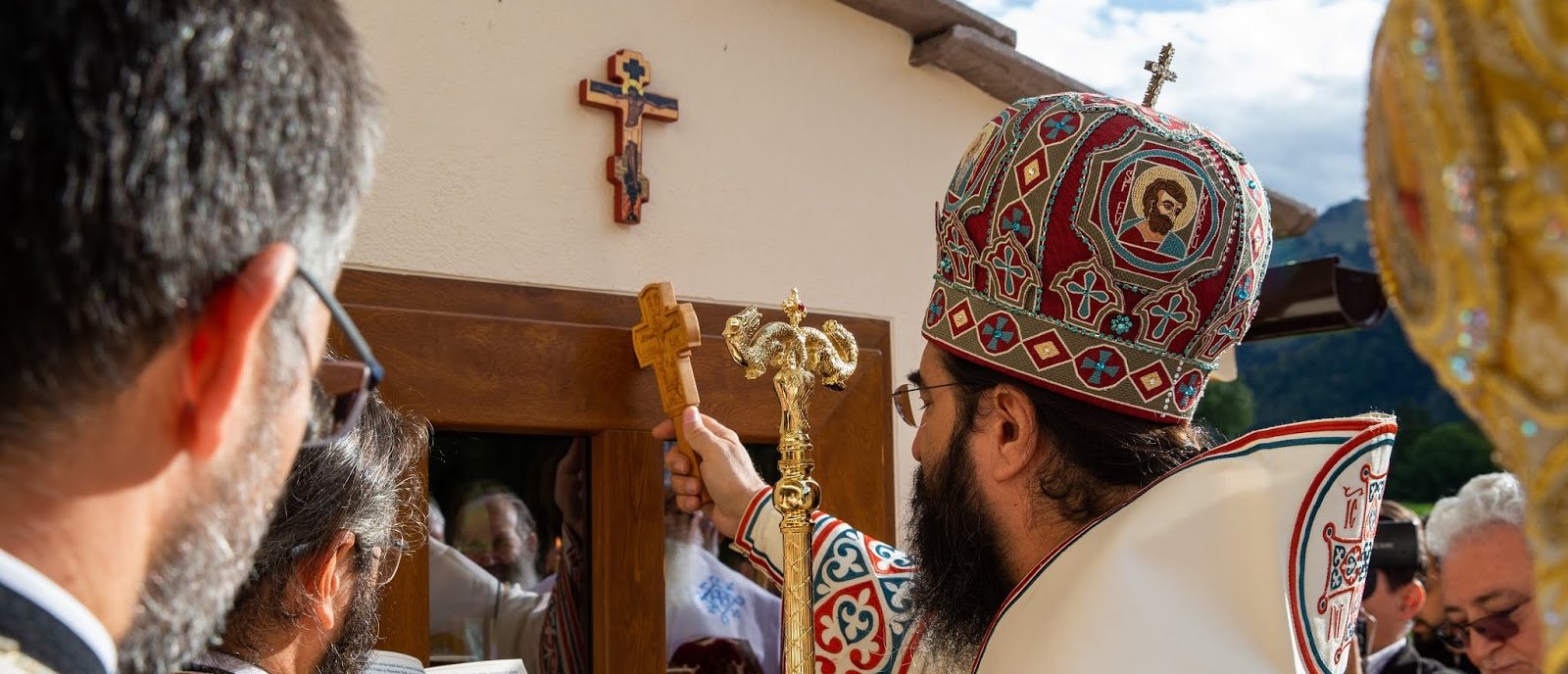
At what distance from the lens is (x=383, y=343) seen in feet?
10.3

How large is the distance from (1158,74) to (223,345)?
89.1 inches

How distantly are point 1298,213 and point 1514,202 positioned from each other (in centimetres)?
484

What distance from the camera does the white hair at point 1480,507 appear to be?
4.47m

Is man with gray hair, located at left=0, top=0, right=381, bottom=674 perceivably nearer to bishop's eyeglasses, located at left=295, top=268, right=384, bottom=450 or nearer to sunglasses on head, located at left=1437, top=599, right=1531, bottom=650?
bishop's eyeglasses, located at left=295, top=268, right=384, bottom=450

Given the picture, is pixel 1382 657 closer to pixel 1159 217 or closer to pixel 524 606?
pixel 524 606

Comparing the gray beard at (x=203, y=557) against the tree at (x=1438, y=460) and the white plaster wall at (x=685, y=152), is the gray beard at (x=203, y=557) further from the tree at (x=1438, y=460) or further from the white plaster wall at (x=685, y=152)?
the tree at (x=1438, y=460)

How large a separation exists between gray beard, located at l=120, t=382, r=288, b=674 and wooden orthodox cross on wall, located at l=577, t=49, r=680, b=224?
2.27 metres

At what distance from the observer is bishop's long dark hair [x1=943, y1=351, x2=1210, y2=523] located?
2.62 meters

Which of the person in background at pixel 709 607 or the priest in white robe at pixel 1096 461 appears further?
the person in background at pixel 709 607

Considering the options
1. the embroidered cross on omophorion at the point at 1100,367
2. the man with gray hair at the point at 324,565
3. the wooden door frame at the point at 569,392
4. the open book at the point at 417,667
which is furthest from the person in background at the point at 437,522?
the embroidered cross on omophorion at the point at 1100,367

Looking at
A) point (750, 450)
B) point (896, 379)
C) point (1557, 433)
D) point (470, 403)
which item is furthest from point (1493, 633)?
point (1557, 433)

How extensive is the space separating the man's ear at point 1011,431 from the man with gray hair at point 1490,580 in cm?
237

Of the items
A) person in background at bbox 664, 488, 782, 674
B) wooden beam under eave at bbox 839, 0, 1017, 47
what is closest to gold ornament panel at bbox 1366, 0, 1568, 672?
person in background at bbox 664, 488, 782, 674

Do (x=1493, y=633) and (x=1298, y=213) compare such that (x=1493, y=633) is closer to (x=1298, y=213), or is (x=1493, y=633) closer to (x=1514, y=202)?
(x=1298, y=213)
